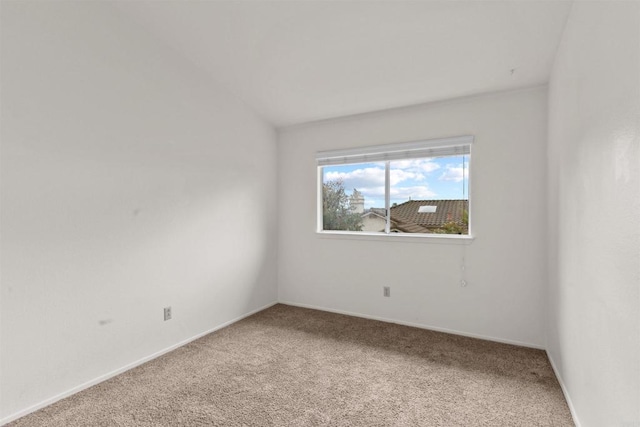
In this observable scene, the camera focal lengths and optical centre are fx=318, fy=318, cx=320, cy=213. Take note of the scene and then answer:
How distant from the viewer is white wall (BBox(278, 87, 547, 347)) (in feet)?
9.27

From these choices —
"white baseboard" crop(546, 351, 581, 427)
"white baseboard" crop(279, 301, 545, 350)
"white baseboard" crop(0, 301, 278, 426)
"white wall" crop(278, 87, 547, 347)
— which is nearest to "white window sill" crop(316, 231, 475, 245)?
"white wall" crop(278, 87, 547, 347)

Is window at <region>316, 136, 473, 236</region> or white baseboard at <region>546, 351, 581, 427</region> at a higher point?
window at <region>316, 136, 473, 236</region>

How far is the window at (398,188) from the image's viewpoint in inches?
127

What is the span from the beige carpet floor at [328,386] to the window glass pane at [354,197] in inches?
51.2

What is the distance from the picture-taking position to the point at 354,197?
386 centimetres

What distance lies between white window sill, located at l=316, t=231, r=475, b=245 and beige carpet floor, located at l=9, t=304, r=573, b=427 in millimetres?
927

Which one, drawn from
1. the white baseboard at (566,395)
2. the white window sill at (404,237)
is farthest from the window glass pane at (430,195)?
the white baseboard at (566,395)

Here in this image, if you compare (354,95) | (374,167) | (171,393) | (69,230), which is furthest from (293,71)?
(171,393)

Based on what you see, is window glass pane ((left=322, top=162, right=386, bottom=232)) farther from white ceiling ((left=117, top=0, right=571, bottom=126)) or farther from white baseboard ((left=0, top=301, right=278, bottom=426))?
white baseboard ((left=0, top=301, right=278, bottom=426))

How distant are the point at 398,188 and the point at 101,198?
277 cm

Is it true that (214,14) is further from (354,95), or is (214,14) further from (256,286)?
(256,286)

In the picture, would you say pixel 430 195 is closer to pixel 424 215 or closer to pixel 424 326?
pixel 424 215

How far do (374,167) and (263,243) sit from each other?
1.64m

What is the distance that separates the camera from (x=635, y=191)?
1112 millimetres
